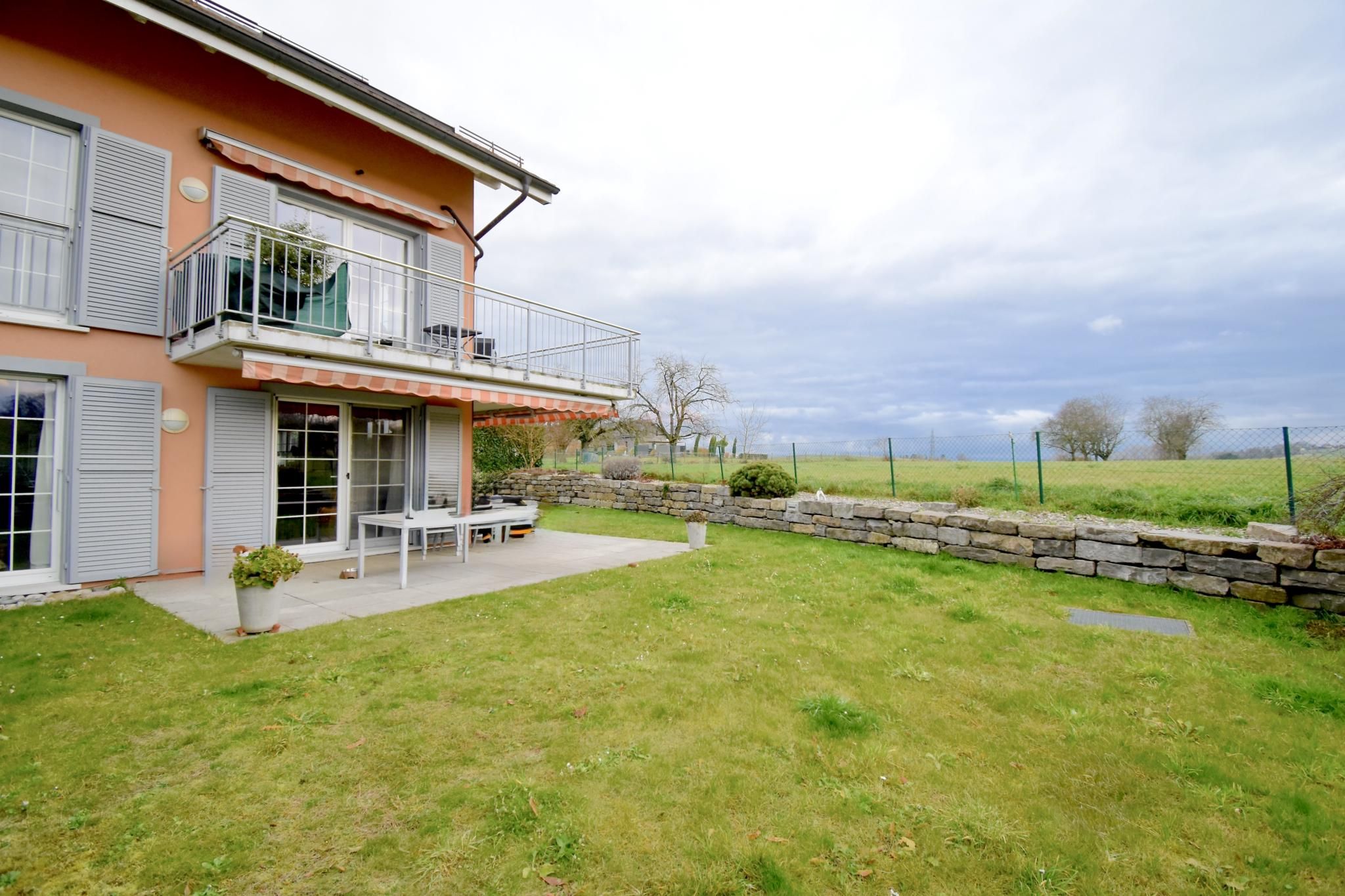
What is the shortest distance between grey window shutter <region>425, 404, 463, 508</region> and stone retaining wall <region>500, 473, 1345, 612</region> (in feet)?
23.0

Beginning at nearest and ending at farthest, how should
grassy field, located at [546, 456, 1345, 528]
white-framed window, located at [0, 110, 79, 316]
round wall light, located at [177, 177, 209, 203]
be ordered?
1. white-framed window, located at [0, 110, 79, 316]
2. round wall light, located at [177, 177, 209, 203]
3. grassy field, located at [546, 456, 1345, 528]

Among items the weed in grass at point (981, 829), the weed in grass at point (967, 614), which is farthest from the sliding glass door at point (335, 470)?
the weed in grass at point (981, 829)

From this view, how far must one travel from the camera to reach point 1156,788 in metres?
3.09

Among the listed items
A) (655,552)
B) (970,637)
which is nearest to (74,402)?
(655,552)

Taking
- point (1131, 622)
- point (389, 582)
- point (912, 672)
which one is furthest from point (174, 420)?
point (1131, 622)

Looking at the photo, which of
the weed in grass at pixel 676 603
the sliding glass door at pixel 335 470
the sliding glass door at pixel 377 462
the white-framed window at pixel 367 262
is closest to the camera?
the weed in grass at pixel 676 603

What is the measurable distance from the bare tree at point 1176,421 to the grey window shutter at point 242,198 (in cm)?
1629

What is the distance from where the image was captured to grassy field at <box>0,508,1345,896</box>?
2498 mm

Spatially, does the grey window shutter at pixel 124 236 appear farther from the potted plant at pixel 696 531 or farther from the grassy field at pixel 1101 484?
the grassy field at pixel 1101 484

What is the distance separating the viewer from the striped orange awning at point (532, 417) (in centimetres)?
1193

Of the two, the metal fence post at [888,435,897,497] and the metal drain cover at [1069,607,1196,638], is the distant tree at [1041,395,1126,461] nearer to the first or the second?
the metal fence post at [888,435,897,497]

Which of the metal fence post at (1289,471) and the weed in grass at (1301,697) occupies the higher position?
the metal fence post at (1289,471)

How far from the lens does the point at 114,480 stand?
7.32 meters

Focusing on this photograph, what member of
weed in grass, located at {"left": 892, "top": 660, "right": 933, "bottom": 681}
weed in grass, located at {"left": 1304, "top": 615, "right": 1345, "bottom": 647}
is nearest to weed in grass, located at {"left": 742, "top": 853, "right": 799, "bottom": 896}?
weed in grass, located at {"left": 892, "top": 660, "right": 933, "bottom": 681}
